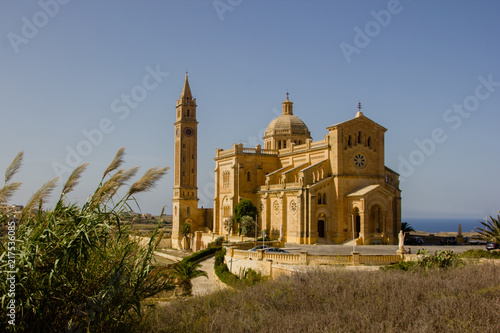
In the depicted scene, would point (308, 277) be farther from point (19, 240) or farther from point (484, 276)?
point (19, 240)

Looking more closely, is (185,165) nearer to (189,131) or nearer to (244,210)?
(189,131)

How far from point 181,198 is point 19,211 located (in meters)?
54.8

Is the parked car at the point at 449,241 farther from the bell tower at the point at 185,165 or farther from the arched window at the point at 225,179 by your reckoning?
the bell tower at the point at 185,165

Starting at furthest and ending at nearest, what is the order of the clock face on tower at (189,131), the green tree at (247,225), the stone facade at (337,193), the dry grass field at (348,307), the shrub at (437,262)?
the clock face on tower at (189,131)
the green tree at (247,225)
the stone facade at (337,193)
the shrub at (437,262)
the dry grass field at (348,307)

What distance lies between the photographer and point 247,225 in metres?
48.5

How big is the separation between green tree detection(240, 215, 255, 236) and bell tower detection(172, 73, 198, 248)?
16368 millimetres

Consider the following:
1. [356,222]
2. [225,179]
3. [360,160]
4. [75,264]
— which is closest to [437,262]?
[75,264]

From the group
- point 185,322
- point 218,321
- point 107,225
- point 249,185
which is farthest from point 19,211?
point 249,185

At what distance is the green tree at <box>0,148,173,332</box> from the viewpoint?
8.34 metres

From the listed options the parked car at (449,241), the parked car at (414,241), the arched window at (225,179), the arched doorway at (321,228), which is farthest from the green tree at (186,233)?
the parked car at (449,241)

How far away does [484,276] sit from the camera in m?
17.4

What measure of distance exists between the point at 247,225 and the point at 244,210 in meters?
2.06

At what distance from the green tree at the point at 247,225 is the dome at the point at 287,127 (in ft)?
56.7

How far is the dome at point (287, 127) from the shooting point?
6253cm
